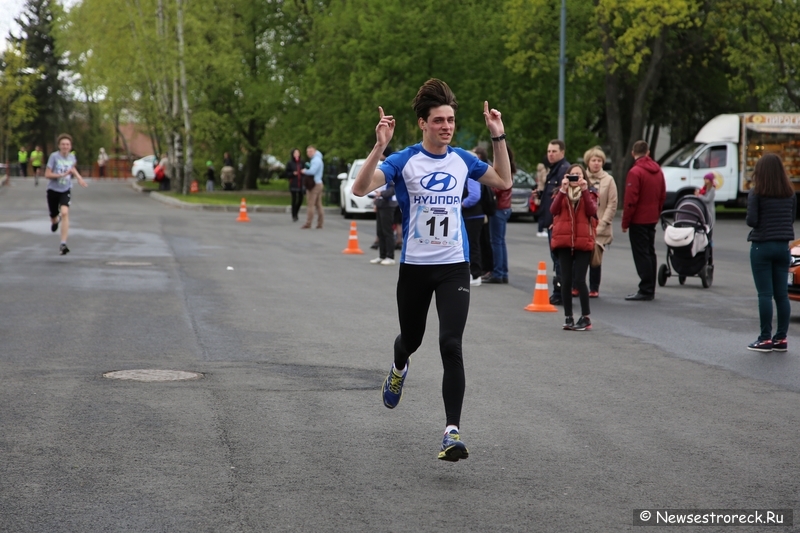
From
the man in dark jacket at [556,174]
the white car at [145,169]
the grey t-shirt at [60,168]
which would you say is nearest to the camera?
the man in dark jacket at [556,174]

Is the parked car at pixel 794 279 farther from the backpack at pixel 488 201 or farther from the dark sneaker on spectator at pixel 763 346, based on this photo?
the backpack at pixel 488 201

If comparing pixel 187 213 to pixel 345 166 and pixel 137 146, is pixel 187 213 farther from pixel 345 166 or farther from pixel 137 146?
pixel 137 146

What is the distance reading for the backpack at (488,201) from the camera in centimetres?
1531

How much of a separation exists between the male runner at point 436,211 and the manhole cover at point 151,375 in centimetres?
252

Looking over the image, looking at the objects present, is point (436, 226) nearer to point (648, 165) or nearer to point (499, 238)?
point (648, 165)

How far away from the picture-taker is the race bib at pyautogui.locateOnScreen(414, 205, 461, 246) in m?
6.16

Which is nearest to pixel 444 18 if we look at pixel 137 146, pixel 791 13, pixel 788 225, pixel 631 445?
pixel 791 13

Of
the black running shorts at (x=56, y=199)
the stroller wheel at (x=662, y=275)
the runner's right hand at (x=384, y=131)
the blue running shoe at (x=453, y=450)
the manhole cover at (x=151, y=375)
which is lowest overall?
the stroller wheel at (x=662, y=275)

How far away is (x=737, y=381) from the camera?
861 cm

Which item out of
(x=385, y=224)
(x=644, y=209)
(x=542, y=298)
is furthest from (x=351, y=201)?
(x=542, y=298)

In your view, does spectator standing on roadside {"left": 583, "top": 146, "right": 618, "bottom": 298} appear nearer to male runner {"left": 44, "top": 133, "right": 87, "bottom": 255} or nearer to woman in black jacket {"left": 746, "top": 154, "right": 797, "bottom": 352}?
woman in black jacket {"left": 746, "top": 154, "right": 797, "bottom": 352}

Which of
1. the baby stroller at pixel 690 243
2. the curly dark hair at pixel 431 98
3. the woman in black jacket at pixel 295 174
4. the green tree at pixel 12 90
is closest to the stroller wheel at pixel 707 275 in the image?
the baby stroller at pixel 690 243

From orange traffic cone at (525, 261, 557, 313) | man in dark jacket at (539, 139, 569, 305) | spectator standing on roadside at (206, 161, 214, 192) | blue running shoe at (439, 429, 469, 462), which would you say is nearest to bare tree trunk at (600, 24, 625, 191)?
spectator standing on roadside at (206, 161, 214, 192)

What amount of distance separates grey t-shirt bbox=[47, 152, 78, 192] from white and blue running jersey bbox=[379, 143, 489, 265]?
1298 cm
